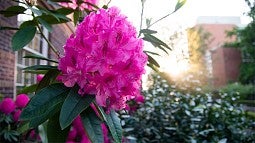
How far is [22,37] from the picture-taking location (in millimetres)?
1271

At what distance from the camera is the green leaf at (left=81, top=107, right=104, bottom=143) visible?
85 centimetres

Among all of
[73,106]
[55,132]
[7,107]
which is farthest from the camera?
[7,107]

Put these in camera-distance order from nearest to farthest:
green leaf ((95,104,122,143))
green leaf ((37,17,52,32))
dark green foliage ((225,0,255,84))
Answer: green leaf ((95,104,122,143)) → green leaf ((37,17,52,32)) → dark green foliage ((225,0,255,84))

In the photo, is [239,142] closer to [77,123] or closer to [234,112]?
[234,112]

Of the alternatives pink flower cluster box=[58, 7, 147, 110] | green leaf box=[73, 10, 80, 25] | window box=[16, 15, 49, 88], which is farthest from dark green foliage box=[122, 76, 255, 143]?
window box=[16, 15, 49, 88]

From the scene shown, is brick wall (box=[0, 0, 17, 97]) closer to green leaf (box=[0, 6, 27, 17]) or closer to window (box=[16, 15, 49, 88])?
window (box=[16, 15, 49, 88])

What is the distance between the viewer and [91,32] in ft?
2.90

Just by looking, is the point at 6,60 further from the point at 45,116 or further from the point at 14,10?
the point at 45,116

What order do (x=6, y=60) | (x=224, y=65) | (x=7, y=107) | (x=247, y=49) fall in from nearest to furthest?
1. (x=7, y=107)
2. (x=6, y=60)
3. (x=247, y=49)
4. (x=224, y=65)

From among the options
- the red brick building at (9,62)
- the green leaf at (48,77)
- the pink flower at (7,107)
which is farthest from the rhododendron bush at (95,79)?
the red brick building at (9,62)

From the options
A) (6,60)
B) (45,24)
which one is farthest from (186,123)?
(6,60)

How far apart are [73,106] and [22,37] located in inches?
23.7

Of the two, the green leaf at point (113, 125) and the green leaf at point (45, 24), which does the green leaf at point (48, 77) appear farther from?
the green leaf at point (45, 24)

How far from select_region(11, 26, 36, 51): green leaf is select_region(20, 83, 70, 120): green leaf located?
0.40 metres
